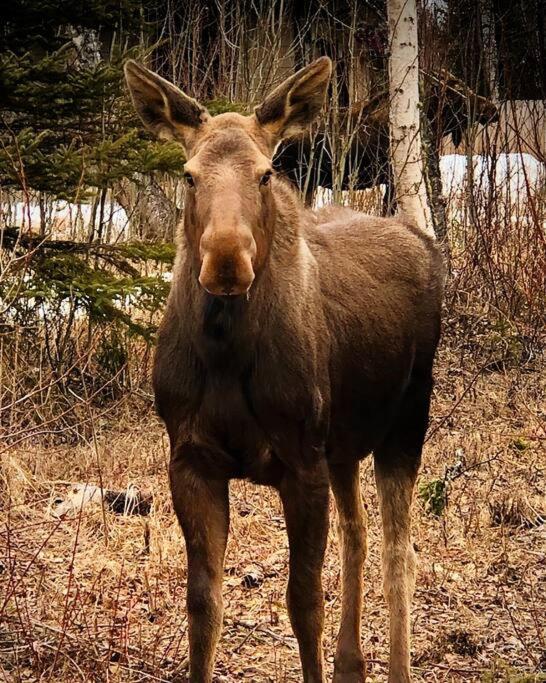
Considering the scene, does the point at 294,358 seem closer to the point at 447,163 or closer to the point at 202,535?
A: the point at 202,535

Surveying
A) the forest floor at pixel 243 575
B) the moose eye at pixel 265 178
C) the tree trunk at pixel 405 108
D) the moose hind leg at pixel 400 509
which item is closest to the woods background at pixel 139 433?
the forest floor at pixel 243 575

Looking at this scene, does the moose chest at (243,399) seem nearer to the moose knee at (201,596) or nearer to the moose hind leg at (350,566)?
the moose knee at (201,596)

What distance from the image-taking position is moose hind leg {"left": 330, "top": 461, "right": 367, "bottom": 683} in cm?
516

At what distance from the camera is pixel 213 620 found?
4320 mm

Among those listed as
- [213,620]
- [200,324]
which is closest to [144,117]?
[200,324]

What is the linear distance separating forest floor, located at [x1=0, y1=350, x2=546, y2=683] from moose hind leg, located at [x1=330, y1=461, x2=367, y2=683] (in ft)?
0.81

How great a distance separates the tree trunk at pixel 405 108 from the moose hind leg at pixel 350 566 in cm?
545

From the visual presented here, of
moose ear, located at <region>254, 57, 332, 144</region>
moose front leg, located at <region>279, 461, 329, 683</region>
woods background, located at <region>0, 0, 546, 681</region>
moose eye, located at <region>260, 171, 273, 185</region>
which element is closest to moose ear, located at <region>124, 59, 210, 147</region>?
moose ear, located at <region>254, 57, 332, 144</region>

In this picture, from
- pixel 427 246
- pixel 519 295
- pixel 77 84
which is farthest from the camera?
pixel 519 295

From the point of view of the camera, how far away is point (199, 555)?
14.1 ft

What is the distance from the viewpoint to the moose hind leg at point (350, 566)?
203 inches

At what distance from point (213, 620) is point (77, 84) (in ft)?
15.6

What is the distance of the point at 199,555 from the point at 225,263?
1.28 metres

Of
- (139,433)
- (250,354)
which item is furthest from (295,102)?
(139,433)
